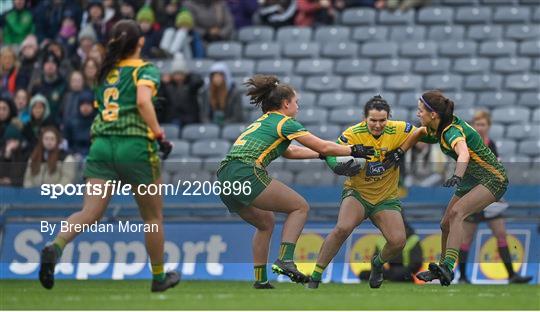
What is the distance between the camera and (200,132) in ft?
74.2

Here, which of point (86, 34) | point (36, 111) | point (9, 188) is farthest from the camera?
point (86, 34)

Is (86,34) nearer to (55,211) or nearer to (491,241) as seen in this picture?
(55,211)

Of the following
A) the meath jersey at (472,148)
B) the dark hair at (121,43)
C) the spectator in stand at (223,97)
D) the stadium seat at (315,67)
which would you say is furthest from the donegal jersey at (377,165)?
the stadium seat at (315,67)

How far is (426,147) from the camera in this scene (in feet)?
64.0

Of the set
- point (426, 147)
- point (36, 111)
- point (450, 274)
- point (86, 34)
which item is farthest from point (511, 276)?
point (86, 34)

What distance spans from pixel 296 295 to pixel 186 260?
204 inches

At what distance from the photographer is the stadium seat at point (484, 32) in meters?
23.3

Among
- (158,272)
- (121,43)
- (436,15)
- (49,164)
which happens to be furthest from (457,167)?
(436,15)

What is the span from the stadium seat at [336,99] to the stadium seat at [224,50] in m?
2.07

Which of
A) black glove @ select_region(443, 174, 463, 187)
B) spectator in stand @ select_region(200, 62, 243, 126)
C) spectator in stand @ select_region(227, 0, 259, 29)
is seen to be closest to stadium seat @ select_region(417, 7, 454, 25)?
spectator in stand @ select_region(227, 0, 259, 29)

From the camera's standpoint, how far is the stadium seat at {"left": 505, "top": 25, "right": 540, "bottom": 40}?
23219 mm

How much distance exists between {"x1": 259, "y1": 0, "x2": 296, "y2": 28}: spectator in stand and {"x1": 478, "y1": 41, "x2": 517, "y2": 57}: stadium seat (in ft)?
11.1

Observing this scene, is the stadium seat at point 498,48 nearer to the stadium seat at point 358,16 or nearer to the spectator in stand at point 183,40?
the stadium seat at point 358,16

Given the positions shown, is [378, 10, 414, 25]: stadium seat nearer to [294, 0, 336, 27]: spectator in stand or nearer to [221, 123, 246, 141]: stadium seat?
[294, 0, 336, 27]: spectator in stand
